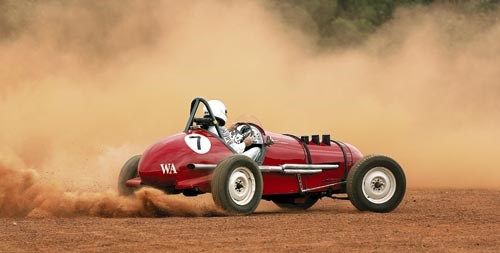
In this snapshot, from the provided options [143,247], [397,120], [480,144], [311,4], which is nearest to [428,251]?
[143,247]

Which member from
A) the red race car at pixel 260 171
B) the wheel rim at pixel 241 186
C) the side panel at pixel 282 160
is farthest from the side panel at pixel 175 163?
the side panel at pixel 282 160

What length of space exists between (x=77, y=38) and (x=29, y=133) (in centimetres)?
862

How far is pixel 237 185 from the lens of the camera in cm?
2022

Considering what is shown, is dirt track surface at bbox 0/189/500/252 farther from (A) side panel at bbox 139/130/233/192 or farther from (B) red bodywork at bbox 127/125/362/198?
(A) side panel at bbox 139/130/233/192

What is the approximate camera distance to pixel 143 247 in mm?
15969

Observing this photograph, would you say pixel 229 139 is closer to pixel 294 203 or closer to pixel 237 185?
pixel 237 185

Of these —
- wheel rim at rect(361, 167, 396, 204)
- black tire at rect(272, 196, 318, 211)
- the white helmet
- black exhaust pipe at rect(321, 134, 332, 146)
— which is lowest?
black tire at rect(272, 196, 318, 211)

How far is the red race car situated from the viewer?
2023cm

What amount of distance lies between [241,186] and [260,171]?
1.60 ft

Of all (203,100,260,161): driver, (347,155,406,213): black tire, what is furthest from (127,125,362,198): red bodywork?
(347,155,406,213): black tire

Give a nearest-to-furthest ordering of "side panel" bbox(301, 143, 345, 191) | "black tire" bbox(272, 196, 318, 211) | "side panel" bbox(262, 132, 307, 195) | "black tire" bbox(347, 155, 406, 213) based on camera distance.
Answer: "side panel" bbox(262, 132, 307, 195)
"black tire" bbox(347, 155, 406, 213)
"side panel" bbox(301, 143, 345, 191)
"black tire" bbox(272, 196, 318, 211)

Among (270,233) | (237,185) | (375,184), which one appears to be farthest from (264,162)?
(270,233)

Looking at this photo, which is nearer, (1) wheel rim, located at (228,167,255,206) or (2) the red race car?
(1) wheel rim, located at (228,167,255,206)

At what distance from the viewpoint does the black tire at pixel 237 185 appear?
65.0 ft
